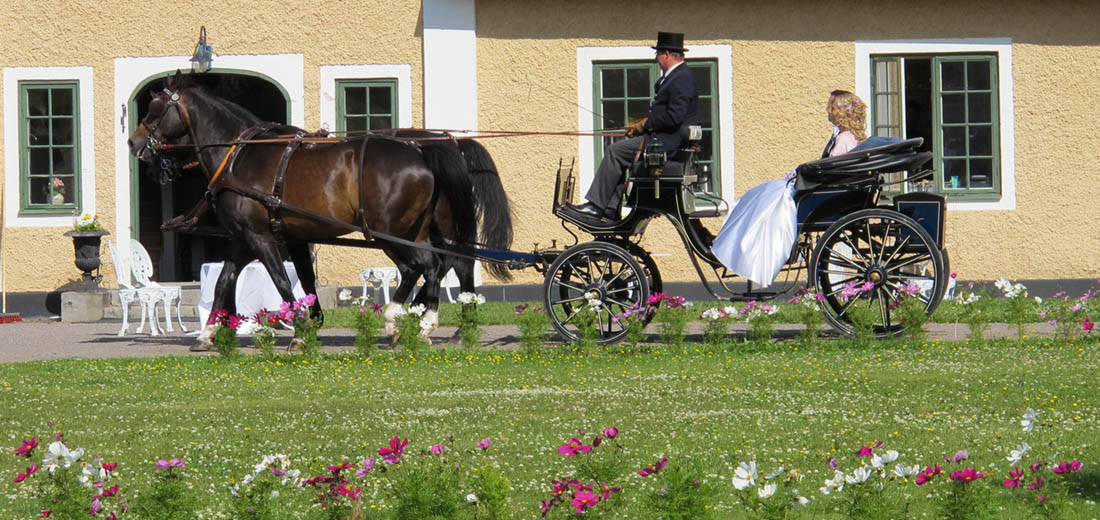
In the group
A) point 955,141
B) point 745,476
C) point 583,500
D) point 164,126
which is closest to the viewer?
point 745,476

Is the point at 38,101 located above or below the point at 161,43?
below

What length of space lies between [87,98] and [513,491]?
13199 millimetres

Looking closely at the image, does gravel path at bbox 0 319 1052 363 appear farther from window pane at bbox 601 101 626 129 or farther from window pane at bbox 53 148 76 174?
window pane at bbox 601 101 626 129

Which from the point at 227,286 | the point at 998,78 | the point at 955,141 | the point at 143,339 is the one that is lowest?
the point at 143,339

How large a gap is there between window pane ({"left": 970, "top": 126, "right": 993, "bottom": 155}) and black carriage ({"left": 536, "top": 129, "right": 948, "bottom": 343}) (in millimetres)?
6585

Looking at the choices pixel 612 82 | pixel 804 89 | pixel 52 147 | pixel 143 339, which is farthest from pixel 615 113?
pixel 52 147

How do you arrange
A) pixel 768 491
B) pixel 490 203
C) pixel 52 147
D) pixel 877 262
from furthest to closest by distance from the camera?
pixel 52 147, pixel 490 203, pixel 877 262, pixel 768 491

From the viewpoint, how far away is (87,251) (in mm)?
17203

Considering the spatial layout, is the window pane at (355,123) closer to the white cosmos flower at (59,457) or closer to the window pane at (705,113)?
the window pane at (705,113)

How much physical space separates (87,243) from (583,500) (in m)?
13.9

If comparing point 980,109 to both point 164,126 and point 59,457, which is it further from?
point 59,457

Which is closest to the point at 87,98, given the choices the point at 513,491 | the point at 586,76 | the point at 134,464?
the point at 586,76

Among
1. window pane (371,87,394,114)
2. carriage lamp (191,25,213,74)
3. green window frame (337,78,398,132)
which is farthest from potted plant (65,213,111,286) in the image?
window pane (371,87,394,114)

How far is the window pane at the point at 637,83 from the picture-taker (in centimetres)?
1733
